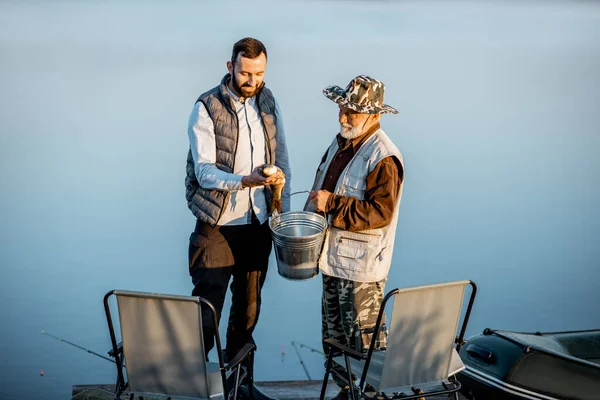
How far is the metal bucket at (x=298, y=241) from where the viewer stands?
322 cm

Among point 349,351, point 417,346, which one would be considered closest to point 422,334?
point 417,346

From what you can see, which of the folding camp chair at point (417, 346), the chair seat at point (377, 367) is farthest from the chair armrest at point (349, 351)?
the chair seat at point (377, 367)

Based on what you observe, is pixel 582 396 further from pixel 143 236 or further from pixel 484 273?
pixel 143 236

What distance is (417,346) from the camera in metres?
2.93

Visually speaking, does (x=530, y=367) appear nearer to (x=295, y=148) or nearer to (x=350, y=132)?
(x=350, y=132)

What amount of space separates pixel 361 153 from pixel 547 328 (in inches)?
112

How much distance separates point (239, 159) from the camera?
11.5 ft

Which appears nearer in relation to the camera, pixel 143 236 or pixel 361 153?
pixel 361 153

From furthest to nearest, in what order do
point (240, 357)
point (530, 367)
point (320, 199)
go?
point (530, 367) → point (320, 199) → point (240, 357)

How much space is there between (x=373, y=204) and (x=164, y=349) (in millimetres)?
1044

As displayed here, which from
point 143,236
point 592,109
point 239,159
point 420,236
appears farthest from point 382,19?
point 239,159

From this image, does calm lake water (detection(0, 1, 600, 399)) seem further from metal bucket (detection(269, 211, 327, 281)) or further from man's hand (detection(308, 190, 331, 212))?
man's hand (detection(308, 190, 331, 212))

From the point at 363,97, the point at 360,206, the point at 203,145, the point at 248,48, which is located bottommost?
the point at 360,206

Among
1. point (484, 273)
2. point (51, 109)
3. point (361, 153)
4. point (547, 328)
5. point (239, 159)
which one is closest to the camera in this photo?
point (361, 153)
